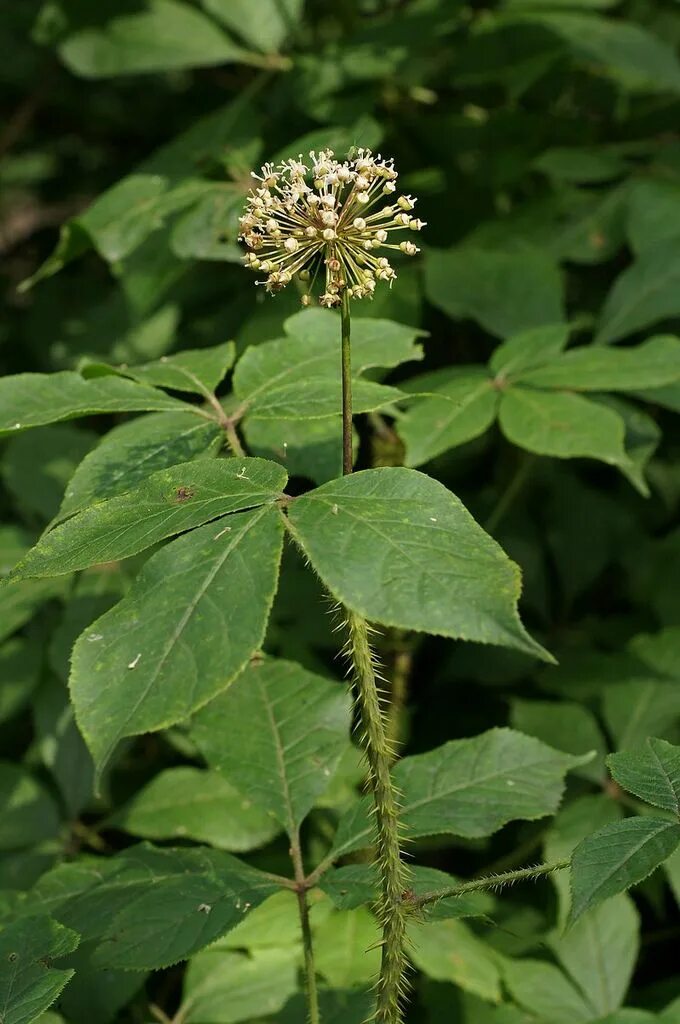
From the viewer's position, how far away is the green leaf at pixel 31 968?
138 centimetres

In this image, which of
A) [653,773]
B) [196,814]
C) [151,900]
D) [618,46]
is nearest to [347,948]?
[196,814]

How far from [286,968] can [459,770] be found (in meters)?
0.56

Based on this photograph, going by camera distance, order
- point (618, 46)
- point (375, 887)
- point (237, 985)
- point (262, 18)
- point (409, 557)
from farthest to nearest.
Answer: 1. point (262, 18)
2. point (618, 46)
3. point (237, 985)
4. point (375, 887)
5. point (409, 557)

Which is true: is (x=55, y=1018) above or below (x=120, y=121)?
below

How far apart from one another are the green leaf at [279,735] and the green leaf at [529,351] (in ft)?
2.61

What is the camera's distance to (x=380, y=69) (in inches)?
115

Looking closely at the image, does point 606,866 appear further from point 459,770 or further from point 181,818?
point 181,818

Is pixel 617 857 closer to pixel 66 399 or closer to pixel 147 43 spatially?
pixel 66 399

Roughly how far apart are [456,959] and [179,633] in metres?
1.23

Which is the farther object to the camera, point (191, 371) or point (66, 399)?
point (191, 371)

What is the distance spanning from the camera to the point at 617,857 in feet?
4.01

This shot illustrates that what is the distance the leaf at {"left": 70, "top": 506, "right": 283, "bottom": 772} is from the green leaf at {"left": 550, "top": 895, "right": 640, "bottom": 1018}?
1.33 meters

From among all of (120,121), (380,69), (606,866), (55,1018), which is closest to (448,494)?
(606,866)

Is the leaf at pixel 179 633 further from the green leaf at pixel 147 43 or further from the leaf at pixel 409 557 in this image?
the green leaf at pixel 147 43
